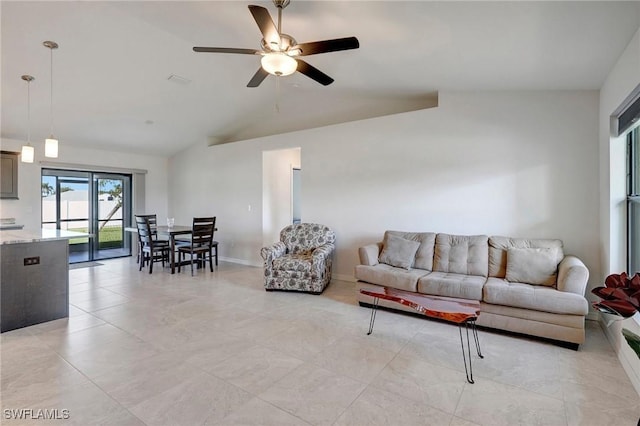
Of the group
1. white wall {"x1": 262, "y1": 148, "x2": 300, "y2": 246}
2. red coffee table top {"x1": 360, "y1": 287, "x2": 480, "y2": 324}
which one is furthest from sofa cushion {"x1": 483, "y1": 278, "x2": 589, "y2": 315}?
white wall {"x1": 262, "y1": 148, "x2": 300, "y2": 246}

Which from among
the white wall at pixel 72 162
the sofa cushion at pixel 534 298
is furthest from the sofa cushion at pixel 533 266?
the white wall at pixel 72 162

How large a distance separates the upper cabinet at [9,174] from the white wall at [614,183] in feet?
28.4

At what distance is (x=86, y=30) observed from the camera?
345cm

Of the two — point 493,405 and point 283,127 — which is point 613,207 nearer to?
point 493,405

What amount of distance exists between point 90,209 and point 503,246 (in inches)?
318

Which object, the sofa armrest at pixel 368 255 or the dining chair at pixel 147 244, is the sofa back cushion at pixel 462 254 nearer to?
the sofa armrest at pixel 368 255

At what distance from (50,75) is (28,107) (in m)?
1.17

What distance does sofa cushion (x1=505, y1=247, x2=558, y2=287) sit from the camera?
3.17 m

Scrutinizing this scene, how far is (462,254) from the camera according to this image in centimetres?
374

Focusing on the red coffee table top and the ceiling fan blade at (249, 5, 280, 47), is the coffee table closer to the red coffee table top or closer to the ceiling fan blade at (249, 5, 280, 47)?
the red coffee table top

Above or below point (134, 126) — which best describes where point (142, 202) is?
below

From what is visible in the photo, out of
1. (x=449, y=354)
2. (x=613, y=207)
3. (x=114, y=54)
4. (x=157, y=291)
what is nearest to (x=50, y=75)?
(x=114, y=54)

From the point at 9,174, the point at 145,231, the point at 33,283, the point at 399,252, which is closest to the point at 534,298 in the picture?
the point at 399,252

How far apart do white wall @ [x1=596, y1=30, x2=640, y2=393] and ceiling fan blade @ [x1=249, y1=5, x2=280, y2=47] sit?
2832 mm
